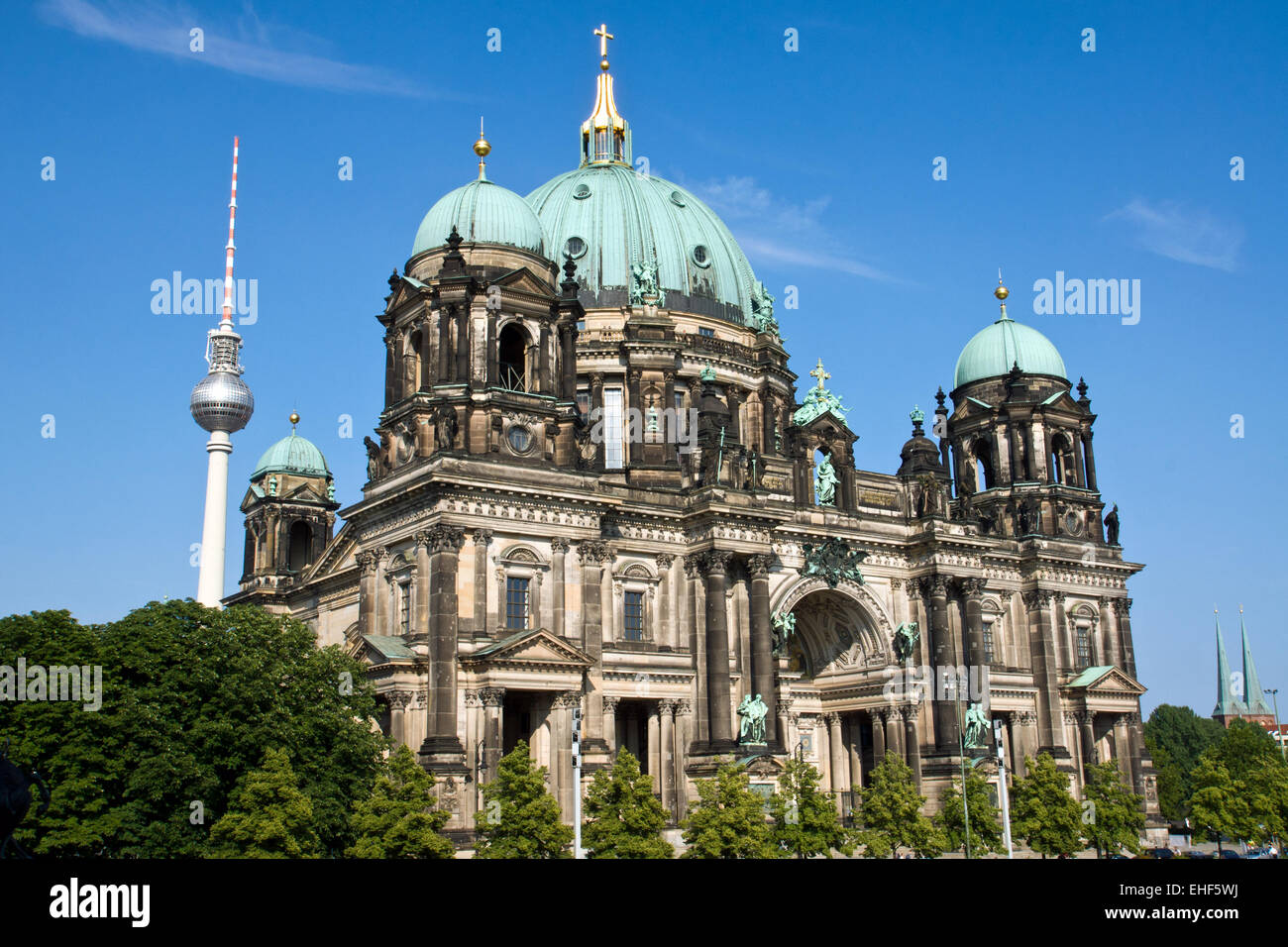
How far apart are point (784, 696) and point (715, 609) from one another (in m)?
8.38

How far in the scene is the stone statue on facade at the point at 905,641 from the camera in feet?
224

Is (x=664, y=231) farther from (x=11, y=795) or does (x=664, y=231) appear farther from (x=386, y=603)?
(x=11, y=795)

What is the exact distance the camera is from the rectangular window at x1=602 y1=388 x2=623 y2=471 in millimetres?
70562

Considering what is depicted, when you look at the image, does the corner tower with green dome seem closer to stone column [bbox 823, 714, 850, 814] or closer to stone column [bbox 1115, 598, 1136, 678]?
stone column [bbox 823, 714, 850, 814]

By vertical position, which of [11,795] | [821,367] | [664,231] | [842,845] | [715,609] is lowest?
[842,845]

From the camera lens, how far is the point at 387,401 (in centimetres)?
5891

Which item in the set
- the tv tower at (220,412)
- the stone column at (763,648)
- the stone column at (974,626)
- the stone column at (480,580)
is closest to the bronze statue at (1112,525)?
the stone column at (974,626)

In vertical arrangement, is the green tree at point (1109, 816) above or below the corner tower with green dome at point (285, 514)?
below

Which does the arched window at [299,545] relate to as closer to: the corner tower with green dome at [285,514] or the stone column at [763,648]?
the corner tower with green dome at [285,514]

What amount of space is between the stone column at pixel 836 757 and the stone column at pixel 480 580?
25930mm

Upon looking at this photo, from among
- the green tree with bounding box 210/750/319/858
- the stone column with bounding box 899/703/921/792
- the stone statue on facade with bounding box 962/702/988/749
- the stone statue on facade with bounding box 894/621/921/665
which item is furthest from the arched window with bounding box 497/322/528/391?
the stone statue on facade with bounding box 962/702/988/749

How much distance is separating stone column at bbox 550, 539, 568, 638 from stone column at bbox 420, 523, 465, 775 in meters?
4.68

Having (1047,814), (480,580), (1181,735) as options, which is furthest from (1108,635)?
(1181,735)
